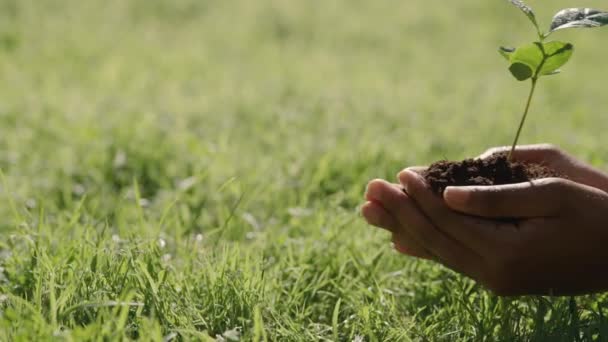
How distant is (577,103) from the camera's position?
20.6 ft

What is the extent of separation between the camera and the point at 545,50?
1.96 m

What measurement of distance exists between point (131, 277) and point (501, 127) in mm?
3575

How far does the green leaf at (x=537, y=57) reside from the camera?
6.38 ft

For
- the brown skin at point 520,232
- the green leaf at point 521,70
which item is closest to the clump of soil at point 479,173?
the brown skin at point 520,232

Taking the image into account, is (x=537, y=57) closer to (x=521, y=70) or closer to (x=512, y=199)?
(x=521, y=70)

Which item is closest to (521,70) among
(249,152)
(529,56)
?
(529,56)

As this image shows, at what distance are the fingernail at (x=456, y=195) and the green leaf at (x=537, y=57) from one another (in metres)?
0.41

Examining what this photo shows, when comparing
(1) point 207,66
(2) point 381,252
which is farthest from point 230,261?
(1) point 207,66

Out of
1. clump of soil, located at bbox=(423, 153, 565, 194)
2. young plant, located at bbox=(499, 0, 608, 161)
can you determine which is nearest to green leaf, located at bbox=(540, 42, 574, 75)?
young plant, located at bbox=(499, 0, 608, 161)

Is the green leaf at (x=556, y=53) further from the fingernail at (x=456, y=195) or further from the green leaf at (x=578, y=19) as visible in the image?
the fingernail at (x=456, y=195)

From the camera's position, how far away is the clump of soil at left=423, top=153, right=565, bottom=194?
77.6 inches

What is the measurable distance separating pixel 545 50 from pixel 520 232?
0.51 m

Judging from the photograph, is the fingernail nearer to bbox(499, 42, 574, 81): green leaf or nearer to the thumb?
the thumb

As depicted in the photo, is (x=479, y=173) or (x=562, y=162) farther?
(x=562, y=162)
